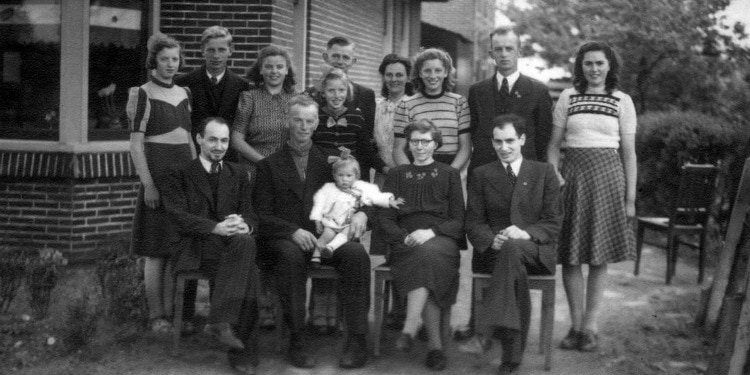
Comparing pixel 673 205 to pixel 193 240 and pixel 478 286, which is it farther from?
pixel 193 240

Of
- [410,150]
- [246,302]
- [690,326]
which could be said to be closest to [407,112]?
[410,150]

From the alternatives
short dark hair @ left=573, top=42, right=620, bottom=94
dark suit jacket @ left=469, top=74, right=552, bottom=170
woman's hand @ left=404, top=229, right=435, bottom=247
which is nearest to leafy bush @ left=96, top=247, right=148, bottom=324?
woman's hand @ left=404, top=229, right=435, bottom=247

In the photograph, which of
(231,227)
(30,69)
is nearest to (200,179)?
(231,227)

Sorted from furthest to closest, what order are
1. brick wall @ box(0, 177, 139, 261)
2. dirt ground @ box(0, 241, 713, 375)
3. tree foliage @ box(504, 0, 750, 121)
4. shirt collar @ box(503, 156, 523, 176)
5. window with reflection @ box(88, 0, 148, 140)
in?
tree foliage @ box(504, 0, 750, 121), window with reflection @ box(88, 0, 148, 140), brick wall @ box(0, 177, 139, 261), shirt collar @ box(503, 156, 523, 176), dirt ground @ box(0, 241, 713, 375)

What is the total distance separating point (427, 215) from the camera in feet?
17.9

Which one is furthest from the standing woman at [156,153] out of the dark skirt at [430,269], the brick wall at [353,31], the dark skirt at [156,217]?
the brick wall at [353,31]

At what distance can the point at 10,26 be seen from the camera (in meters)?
7.95

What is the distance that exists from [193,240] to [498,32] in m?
2.29

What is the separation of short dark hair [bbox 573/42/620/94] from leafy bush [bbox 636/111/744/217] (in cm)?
463

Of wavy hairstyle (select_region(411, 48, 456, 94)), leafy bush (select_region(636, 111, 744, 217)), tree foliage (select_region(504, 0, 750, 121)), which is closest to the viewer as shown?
wavy hairstyle (select_region(411, 48, 456, 94))

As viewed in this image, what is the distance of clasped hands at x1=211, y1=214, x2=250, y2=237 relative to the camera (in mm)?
5230

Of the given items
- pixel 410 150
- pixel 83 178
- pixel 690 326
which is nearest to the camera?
pixel 410 150

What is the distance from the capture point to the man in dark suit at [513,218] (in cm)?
507

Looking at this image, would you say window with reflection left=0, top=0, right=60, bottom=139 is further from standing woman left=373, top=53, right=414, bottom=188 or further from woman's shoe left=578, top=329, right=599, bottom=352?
woman's shoe left=578, top=329, right=599, bottom=352
